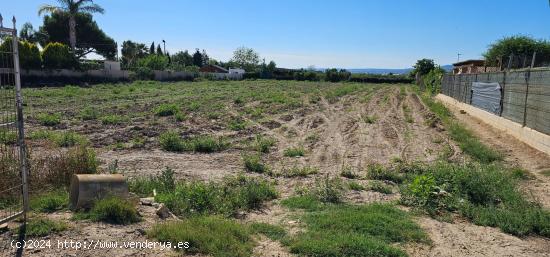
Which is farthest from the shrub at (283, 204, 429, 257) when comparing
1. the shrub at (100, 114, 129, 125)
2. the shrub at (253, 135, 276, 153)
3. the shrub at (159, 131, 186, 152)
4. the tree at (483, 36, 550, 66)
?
the tree at (483, 36, 550, 66)

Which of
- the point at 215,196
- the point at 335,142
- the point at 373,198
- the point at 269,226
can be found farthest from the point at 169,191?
the point at 335,142

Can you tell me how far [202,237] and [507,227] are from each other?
4.13 meters

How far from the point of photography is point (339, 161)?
1138 cm

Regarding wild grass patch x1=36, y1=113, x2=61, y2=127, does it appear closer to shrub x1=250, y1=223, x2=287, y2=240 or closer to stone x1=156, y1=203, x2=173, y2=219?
stone x1=156, y1=203, x2=173, y2=219

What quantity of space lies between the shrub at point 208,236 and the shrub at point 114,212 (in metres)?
0.50

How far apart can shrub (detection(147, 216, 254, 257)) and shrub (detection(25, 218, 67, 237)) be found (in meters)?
1.06

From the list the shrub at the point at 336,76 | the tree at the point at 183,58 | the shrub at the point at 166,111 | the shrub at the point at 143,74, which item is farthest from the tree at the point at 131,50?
the shrub at the point at 166,111

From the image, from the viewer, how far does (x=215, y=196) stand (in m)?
7.07

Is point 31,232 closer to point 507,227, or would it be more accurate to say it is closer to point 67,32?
point 507,227

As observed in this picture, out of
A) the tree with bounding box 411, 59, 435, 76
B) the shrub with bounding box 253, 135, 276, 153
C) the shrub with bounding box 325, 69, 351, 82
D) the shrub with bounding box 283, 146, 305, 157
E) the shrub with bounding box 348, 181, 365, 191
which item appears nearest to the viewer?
the shrub with bounding box 348, 181, 365, 191

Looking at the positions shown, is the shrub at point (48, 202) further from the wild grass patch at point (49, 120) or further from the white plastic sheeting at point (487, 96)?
the white plastic sheeting at point (487, 96)

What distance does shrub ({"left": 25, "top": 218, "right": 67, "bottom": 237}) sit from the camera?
5.32 m

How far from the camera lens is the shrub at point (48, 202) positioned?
628cm

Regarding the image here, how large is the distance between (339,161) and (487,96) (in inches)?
465
